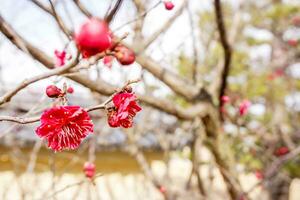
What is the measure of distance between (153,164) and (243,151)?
11.7 feet

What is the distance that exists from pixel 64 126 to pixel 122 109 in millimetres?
214

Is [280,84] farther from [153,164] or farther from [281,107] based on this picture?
[153,164]

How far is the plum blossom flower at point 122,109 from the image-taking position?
1.09 meters

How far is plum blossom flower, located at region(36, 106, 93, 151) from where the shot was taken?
113 cm

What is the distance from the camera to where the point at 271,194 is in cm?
816

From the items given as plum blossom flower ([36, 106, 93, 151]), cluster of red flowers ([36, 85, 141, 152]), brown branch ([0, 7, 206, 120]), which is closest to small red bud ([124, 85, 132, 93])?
cluster of red flowers ([36, 85, 141, 152])

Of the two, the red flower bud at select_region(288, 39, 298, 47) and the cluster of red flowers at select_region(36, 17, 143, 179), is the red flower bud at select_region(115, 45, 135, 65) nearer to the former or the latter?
the cluster of red flowers at select_region(36, 17, 143, 179)

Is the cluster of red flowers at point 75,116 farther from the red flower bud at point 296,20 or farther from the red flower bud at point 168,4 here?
the red flower bud at point 296,20

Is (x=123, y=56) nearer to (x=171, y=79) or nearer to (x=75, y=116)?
(x=75, y=116)

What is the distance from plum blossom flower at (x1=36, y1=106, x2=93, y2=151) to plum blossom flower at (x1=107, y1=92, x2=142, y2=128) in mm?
77

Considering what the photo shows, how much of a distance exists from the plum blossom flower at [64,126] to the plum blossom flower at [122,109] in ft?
0.25

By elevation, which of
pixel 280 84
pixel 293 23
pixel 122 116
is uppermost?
pixel 293 23

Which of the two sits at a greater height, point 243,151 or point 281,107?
point 281,107

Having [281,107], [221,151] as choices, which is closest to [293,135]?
[281,107]
